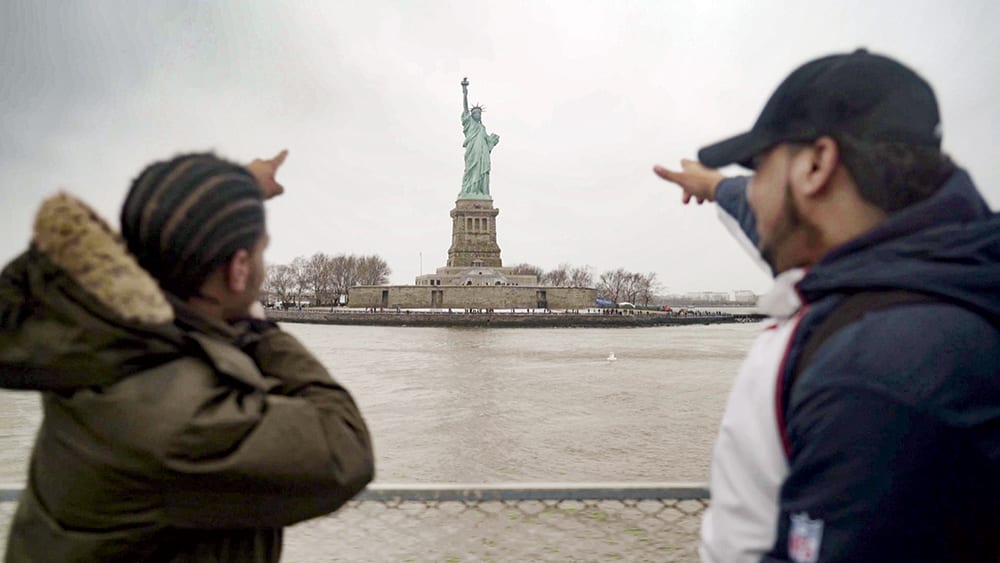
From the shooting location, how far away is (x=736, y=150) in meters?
1.43

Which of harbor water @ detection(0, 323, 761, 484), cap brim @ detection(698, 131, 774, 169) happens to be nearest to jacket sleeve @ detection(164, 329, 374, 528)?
cap brim @ detection(698, 131, 774, 169)

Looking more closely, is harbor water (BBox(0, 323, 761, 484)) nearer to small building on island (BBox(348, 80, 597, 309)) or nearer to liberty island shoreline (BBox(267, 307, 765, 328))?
liberty island shoreline (BBox(267, 307, 765, 328))

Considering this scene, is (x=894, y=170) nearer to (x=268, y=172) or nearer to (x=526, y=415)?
(x=268, y=172)

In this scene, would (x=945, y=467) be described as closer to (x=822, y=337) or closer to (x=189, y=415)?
(x=822, y=337)

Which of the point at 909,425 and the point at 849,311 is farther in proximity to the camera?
the point at 849,311

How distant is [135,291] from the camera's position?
119 cm

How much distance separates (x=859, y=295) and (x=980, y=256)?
211 mm

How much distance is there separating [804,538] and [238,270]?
1242 mm

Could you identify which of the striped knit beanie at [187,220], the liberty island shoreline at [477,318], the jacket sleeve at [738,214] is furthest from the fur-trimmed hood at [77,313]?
the liberty island shoreline at [477,318]

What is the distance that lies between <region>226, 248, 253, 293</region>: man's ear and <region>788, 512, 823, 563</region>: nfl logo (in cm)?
121

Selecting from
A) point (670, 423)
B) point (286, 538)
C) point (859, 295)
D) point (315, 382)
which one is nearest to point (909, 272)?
point (859, 295)

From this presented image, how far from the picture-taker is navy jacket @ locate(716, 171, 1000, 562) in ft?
3.26

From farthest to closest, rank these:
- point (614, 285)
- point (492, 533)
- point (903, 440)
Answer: point (614, 285), point (492, 533), point (903, 440)

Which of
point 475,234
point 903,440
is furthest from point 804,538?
point 475,234
